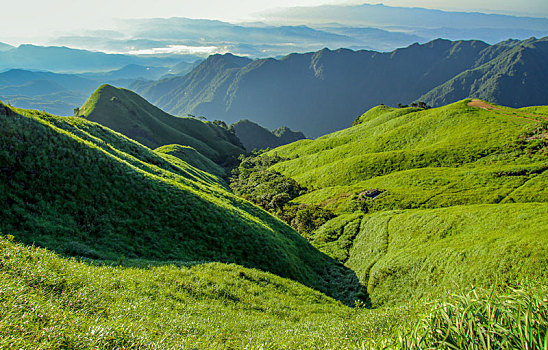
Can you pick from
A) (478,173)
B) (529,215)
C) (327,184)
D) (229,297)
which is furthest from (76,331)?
(327,184)

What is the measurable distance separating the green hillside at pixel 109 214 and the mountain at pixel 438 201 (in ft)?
22.6

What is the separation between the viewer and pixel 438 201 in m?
41.7

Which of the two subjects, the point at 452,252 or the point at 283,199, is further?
the point at 283,199

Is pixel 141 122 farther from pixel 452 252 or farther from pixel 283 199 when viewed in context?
pixel 452 252

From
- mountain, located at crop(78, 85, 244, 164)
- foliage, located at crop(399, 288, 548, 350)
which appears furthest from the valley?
mountain, located at crop(78, 85, 244, 164)

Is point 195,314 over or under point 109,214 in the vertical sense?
under

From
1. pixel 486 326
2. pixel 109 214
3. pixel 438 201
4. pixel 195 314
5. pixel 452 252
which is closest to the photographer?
pixel 486 326

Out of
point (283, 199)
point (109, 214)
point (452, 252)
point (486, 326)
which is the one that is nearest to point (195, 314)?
point (486, 326)

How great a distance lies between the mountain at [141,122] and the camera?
138125 millimetres

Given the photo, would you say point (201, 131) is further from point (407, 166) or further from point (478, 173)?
point (478, 173)

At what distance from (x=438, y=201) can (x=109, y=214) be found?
4416 cm

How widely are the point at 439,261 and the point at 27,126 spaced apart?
36.2 m

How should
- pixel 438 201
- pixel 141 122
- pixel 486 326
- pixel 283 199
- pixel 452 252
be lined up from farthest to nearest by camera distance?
pixel 141 122 < pixel 283 199 < pixel 438 201 < pixel 452 252 < pixel 486 326

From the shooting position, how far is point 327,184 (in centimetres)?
6875
